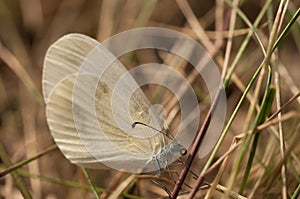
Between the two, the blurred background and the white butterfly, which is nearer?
the white butterfly

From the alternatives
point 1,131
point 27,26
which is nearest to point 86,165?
point 1,131

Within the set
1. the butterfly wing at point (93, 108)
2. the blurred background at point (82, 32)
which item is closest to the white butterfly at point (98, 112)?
the butterfly wing at point (93, 108)

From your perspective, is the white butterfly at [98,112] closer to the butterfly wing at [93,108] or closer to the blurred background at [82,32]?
the butterfly wing at [93,108]

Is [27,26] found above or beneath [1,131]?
above

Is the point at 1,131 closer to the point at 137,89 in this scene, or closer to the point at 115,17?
the point at 115,17

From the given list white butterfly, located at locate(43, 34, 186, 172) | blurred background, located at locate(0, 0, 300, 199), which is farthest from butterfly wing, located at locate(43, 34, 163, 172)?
blurred background, located at locate(0, 0, 300, 199)

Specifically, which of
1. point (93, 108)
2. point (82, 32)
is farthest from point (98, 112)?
point (82, 32)

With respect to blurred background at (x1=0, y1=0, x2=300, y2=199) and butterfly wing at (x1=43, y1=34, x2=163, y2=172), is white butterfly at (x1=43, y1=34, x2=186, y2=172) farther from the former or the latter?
blurred background at (x1=0, y1=0, x2=300, y2=199)
